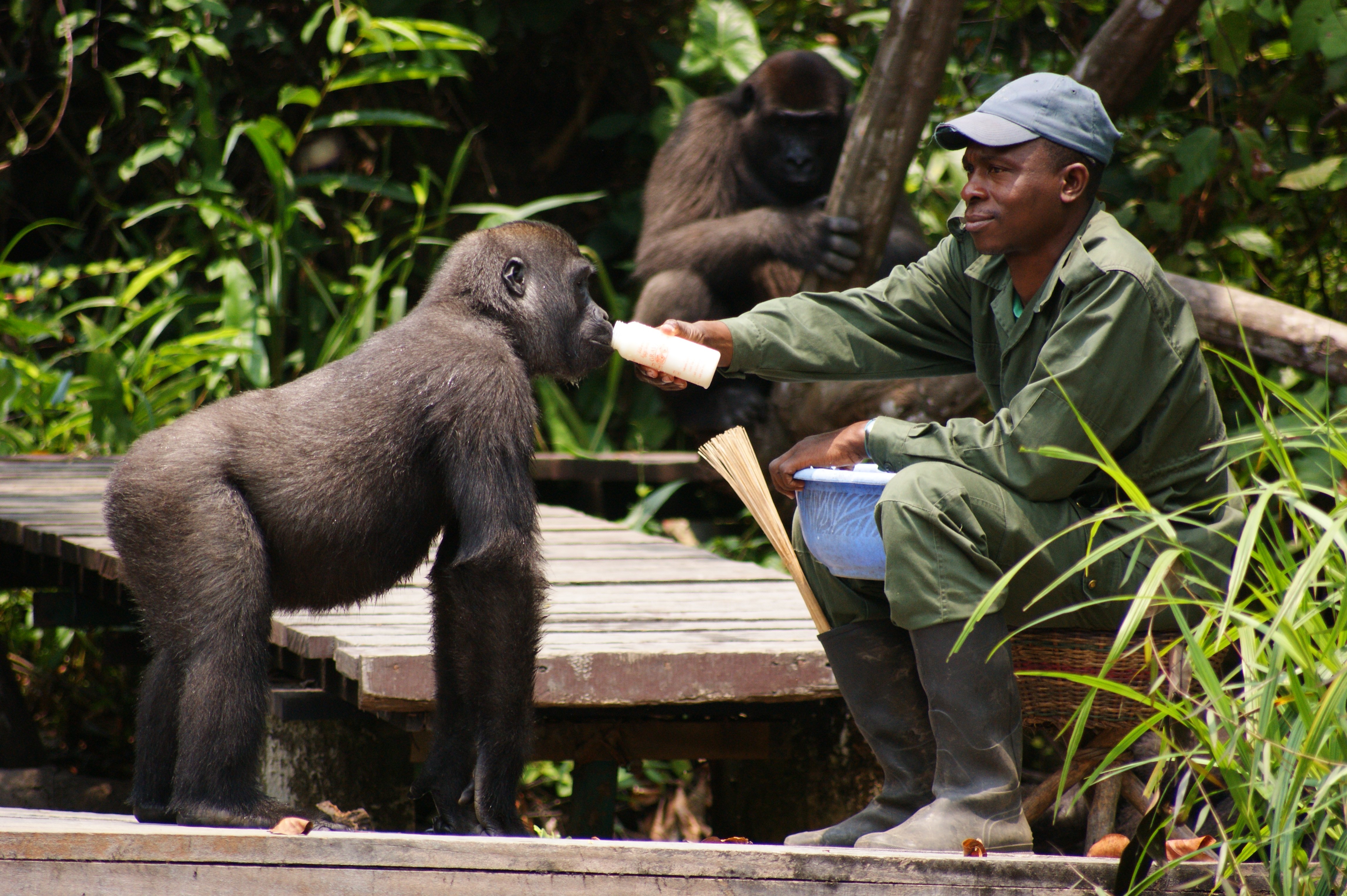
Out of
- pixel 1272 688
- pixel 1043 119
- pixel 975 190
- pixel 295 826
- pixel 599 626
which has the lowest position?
pixel 599 626

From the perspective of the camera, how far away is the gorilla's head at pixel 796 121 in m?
6.33

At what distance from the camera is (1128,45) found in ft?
14.7

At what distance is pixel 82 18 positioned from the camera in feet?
22.3

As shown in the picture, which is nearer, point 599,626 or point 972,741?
point 972,741

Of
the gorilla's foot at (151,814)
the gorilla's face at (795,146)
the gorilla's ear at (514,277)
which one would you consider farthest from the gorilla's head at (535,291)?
the gorilla's face at (795,146)

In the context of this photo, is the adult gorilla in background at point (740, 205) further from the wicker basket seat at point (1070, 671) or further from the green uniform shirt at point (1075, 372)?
the wicker basket seat at point (1070, 671)

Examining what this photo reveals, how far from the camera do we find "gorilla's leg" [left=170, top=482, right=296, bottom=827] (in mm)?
2508

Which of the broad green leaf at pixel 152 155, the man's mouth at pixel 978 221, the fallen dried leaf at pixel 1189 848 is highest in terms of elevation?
the man's mouth at pixel 978 221

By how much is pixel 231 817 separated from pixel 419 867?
0.53 metres

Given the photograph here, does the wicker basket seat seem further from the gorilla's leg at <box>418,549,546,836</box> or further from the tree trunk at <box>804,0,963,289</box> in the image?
the tree trunk at <box>804,0,963,289</box>

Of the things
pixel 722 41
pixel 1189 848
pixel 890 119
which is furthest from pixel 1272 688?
pixel 722 41

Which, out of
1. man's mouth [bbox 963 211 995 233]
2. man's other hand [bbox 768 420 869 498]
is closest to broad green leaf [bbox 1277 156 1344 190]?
man's mouth [bbox 963 211 995 233]

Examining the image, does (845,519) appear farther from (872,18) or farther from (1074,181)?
(872,18)

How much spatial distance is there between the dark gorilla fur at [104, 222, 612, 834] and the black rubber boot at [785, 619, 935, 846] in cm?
63
